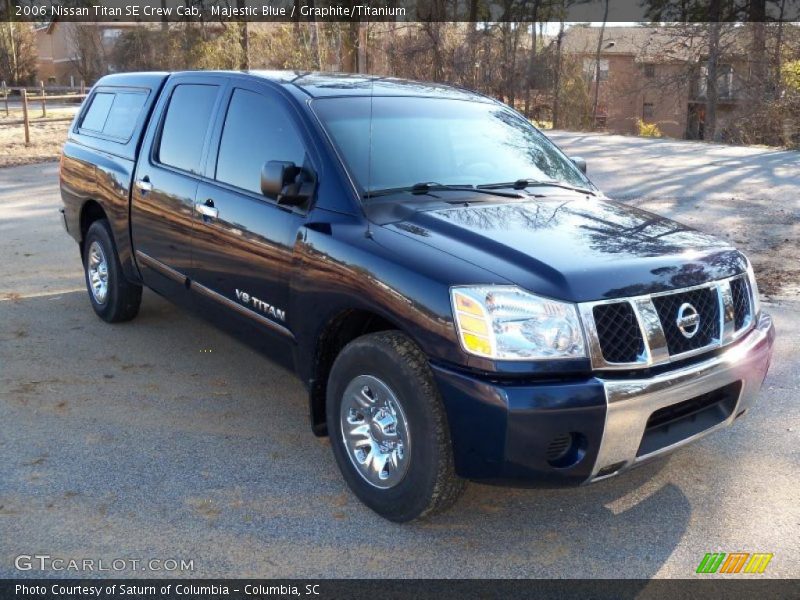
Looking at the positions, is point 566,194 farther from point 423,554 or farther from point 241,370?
point 241,370

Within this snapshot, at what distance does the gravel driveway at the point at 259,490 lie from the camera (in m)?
3.15

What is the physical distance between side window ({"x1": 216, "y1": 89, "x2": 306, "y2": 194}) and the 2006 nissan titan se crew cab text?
0.5 inches

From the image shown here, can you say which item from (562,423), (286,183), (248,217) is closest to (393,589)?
(562,423)

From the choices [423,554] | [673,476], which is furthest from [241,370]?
[673,476]

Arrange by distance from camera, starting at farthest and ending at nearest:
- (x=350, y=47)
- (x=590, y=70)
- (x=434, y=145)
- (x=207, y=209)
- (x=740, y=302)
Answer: (x=590, y=70) < (x=350, y=47) < (x=207, y=209) < (x=434, y=145) < (x=740, y=302)

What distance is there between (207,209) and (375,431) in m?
1.79

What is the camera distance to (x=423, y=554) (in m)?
3.16

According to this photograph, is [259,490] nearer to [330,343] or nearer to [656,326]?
[330,343]

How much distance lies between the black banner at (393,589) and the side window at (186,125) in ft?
8.27

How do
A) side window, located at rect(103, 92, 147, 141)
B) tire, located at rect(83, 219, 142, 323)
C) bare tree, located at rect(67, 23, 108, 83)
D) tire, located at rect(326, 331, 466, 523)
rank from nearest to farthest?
tire, located at rect(326, 331, 466, 523) → side window, located at rect(103, 92, 147, 141) → tire, located at rect(83, 219, 142, 323) → bare tree, located at rect(67, 23, 108, 83)

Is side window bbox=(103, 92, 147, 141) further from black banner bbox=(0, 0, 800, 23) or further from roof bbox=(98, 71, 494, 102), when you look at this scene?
black banner bbox=(0, 0, 800, 23)

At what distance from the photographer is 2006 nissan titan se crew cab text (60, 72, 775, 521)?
9.55ft

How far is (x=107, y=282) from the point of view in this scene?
597 centimetres

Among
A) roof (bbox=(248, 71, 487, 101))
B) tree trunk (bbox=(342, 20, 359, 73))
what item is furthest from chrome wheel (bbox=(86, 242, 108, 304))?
tree trunk (bbox=(342, 20, 359, 73))
